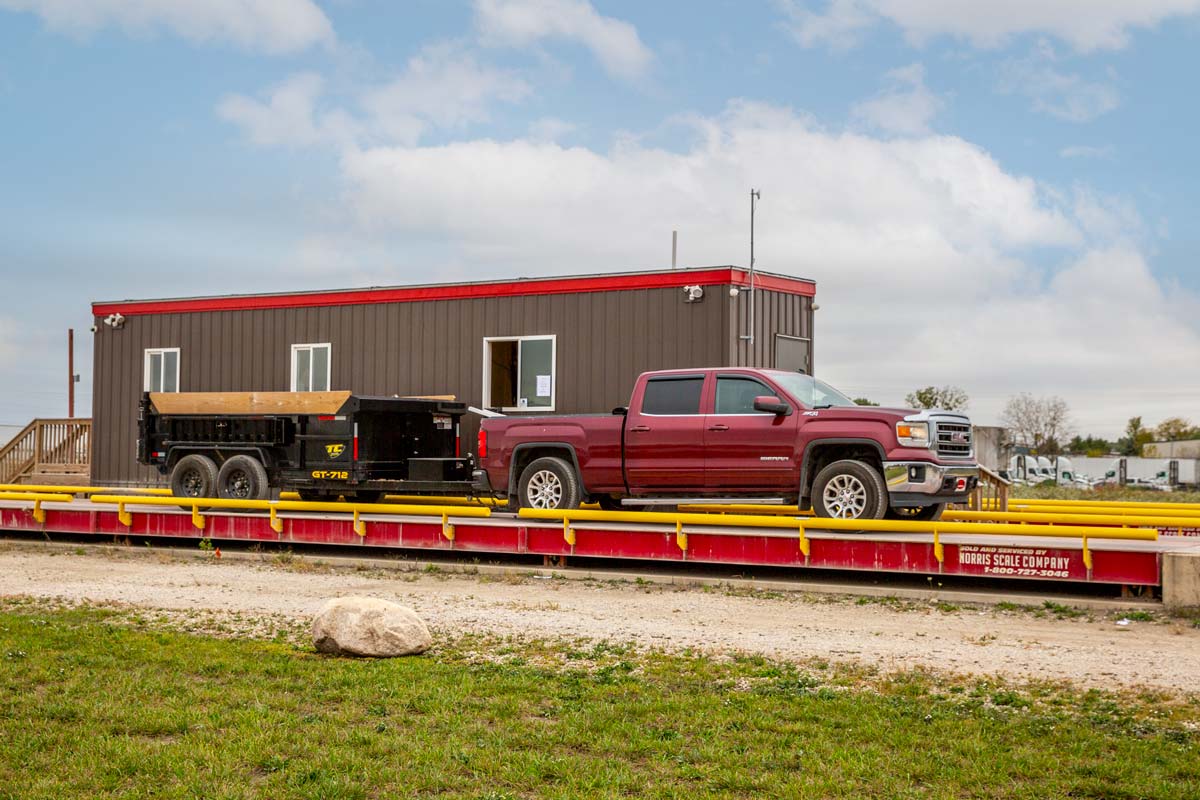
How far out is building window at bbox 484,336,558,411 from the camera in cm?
1819

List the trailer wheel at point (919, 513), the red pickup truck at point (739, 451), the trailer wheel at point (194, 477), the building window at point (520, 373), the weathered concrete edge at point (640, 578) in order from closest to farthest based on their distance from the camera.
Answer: the weathered concrete edge at point (640, 578)
the red pickup truck at point (739, 451)
the trailer wheel at point (919, 513)
the trailer wheel at point (194, 477)
the building window at point (520, 373)

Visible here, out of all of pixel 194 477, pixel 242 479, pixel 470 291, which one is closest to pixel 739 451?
pixel 470 291

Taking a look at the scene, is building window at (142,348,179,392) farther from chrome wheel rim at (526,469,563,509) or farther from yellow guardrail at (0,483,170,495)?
chrome wheel rim at (526,469,563,509)

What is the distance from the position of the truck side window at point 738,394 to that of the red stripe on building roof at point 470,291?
3207 mm

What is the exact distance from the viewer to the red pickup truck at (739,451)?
13.0 meters

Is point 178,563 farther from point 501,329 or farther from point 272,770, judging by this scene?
point 272,770

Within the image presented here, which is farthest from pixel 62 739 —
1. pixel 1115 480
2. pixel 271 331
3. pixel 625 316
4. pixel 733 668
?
pixel 1115 480

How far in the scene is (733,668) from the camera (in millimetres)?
8484

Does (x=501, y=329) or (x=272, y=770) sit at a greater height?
(x=501, y=329)

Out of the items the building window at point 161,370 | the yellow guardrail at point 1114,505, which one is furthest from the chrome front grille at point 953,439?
the building window at point 161,370

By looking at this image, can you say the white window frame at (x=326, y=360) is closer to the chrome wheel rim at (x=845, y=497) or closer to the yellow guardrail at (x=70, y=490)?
the yellow guardrail at (x=70, y=490)

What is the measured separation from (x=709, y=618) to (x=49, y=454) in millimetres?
17530

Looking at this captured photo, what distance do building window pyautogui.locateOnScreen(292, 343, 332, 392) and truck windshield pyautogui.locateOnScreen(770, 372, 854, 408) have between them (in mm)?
8689

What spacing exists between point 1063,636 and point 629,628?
134 inches
